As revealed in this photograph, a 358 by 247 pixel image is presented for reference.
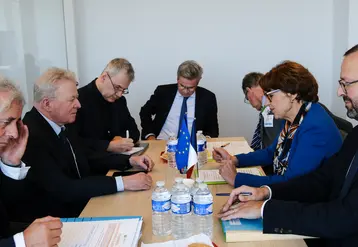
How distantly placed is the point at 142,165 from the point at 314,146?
987 millimetres

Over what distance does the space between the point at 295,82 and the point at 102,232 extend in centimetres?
121

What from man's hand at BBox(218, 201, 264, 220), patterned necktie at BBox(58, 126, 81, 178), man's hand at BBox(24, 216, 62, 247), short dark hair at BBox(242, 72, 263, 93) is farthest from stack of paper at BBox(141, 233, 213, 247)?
short dark hair at BBox(242, 72, 263, 93)

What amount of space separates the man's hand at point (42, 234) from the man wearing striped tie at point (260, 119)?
6.82ft

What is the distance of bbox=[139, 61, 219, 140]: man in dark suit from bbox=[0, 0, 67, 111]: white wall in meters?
1.12

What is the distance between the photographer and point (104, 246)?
4.31 ft

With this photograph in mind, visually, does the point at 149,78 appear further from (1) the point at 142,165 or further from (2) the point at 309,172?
(2) the point at 309,172

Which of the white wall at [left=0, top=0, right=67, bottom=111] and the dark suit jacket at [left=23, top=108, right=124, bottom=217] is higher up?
the white wall at [left=0, top=0, right=67, bottom=111]

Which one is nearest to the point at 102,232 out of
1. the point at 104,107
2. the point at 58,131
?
the point at 58,131

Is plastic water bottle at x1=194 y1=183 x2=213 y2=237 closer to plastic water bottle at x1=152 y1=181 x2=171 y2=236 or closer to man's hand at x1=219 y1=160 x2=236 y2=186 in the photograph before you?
plastic water bottle at x1=152 y1=181 x2=171 y2=236

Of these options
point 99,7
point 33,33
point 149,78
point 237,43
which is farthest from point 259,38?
point 33,33

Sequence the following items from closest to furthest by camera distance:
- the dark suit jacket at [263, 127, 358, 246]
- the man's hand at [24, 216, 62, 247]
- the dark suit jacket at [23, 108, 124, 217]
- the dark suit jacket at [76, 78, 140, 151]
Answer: the man's hand at [24, 216, 62, 247]
the dark suit jacket at [263, 127, 358, 246]
the dark suit jacket at [23, 108, 124, 217]
the dark suit jacket at [76, 78, 140, 151]

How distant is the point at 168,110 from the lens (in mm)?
3877

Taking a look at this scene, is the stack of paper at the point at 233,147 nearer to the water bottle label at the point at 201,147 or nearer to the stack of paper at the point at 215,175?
the water bottle label at the point at 201,147

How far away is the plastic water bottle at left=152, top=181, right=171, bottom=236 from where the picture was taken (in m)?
1.43
